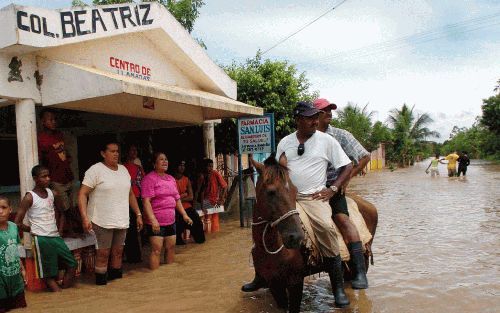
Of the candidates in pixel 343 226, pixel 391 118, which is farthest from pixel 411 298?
pixel 391 118

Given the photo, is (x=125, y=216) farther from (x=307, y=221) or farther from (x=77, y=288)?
(x=307, y=221)

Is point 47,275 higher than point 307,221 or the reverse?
the reverse

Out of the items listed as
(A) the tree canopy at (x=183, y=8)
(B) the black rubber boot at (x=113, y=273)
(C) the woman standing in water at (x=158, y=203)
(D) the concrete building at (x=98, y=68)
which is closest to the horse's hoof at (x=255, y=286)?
(C) the woman standing in water at (x=158, y=203)

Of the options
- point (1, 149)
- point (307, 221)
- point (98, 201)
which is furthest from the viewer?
point (1, 149)

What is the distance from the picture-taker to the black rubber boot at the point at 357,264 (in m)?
4.43

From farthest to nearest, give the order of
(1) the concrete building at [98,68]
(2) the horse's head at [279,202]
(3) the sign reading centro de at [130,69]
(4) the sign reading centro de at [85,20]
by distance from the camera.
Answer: (3) the sign reading centro de at [130,69]
(1) the concrete building at [98,68]
(4) the sign reading centro de at [85,20]
(2) the horse's head at [279,202]

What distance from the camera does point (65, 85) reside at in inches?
242

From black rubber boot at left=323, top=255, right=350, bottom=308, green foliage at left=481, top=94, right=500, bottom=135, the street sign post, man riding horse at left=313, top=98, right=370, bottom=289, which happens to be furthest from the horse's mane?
green foliage at left=481, top=94, right=500, bottom=135

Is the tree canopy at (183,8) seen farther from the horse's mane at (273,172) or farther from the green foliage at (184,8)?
the horse's mane at (273,172)

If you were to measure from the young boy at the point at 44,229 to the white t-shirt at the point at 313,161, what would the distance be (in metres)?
3.04

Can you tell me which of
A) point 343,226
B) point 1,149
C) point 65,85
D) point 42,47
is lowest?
point 343,226

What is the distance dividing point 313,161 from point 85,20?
418 cm

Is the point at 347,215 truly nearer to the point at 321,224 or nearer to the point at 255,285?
the point at 321,224

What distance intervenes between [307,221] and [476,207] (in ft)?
31.6
